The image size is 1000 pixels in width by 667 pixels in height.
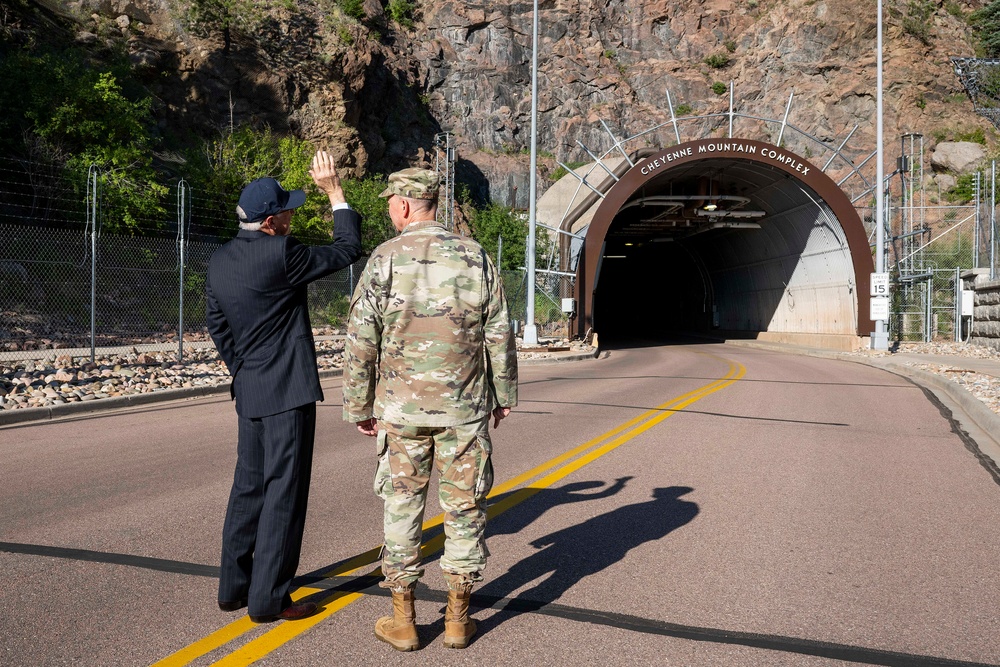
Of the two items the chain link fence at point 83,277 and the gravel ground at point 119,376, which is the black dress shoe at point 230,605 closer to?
the gravel ground at point 119,376

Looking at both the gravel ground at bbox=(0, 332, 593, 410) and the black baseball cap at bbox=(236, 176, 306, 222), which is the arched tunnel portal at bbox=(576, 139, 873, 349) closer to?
the gravel ground at bbox=(0, 332, 593, 410)

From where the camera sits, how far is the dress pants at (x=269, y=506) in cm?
388

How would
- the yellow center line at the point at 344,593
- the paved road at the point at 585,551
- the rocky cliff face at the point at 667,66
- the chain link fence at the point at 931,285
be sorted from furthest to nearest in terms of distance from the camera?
the rocky cliff face at the point at 667,66 → the chain link fence at the point at 931,285 → the paved road at the point at 585,551 → the yellow center line at the point at 344,593

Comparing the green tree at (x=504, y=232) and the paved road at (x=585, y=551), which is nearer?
the paved road at (x=585, y=551)

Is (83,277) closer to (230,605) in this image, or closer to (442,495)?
(230,605)

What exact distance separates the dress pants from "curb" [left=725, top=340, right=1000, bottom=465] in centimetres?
737

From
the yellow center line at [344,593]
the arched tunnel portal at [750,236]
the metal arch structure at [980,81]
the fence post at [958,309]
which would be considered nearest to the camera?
the yellow center line at [344,593]

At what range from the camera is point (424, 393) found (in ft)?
12.0

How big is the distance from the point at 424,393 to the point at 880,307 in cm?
2654

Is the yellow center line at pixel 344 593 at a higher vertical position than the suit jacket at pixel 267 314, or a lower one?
lower

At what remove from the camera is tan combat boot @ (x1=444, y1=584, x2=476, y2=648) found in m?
3.66

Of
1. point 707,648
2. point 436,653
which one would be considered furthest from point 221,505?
point 707,648

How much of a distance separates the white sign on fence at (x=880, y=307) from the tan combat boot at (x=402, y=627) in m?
26.6

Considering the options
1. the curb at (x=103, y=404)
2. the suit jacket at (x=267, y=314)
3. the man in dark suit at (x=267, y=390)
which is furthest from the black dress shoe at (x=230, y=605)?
the curb at (x=103, y=404)
